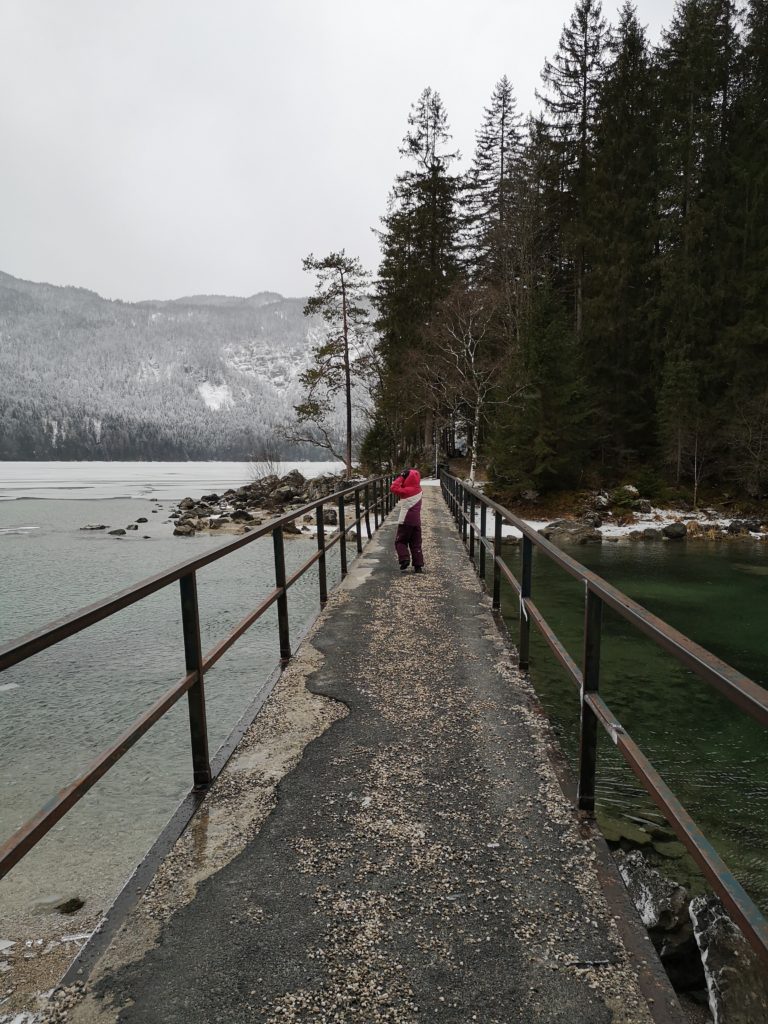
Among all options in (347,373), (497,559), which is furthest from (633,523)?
(497,559)

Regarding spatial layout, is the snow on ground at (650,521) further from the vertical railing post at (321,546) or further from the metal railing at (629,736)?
the metal railing at (629,736)

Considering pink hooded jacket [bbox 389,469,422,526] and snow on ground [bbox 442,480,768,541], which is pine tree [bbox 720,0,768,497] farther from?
pink hooded jacket [bbox 389,469,422,526]

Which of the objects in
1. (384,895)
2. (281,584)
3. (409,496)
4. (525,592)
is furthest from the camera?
(409,496)

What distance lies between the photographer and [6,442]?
16388cm

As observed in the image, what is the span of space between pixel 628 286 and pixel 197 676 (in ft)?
104

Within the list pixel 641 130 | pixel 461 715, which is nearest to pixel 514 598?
pixel 461 715

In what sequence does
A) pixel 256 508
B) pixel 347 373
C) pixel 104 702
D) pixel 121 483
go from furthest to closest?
pixel 121 483, pixel 347 373, pixel 256 508, pixel 104 702

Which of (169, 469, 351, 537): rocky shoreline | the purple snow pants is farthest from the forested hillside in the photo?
the purple snow pants

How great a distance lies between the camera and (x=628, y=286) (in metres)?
29.0

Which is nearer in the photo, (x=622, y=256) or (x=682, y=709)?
(x=682, y=709)

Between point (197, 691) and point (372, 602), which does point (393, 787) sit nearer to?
point (197, 691)

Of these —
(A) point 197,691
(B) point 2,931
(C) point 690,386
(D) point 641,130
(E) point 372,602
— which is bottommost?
(B) point 2,931

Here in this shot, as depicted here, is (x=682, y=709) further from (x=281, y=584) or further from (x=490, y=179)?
(x=490, y=179)

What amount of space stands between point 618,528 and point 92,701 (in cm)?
1955
